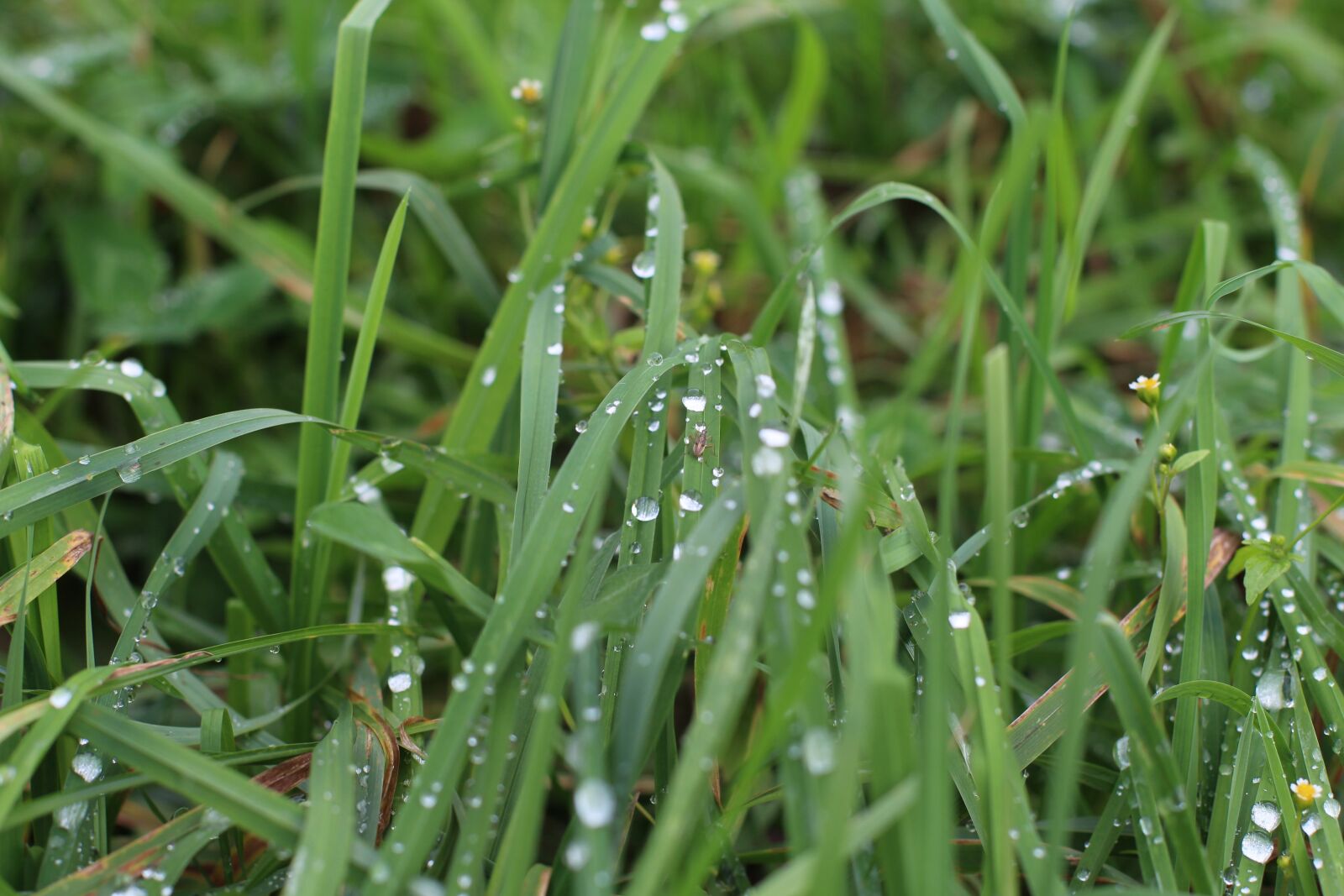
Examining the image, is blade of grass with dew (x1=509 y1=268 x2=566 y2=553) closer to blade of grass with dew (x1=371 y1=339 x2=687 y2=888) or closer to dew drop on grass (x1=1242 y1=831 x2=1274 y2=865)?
blade of grass with dew (x1=371 y1=339 x2=687 y2=888)

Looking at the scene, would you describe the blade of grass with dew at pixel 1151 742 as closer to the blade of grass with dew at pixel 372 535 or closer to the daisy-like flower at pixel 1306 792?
the daisy-like flower at pixel 1306 792

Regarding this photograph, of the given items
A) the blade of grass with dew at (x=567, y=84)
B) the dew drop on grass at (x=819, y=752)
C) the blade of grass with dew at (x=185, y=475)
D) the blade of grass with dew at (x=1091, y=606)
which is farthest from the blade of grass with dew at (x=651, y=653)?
the blade of grass with dew at (x=567, y=84)

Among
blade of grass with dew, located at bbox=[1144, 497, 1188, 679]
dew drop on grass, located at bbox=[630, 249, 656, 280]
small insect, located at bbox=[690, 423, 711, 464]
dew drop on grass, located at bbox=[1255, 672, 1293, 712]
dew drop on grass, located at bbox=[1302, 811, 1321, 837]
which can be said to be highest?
dew drop on grass, located at bbox=[630, 249, 656, 280]

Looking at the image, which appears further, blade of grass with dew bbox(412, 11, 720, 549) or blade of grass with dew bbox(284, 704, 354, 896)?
blade of grass with dew bbox(412, 11, 720, 549)

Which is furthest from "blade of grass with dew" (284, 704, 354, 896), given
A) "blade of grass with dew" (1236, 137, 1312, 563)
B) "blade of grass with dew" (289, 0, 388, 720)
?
"blade of grass with dew" (1236, 137, 1312, 563)

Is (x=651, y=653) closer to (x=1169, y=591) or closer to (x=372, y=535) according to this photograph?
(x=372, y=535)

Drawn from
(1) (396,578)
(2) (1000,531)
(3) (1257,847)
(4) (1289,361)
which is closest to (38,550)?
(1) (396,578)
